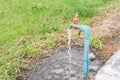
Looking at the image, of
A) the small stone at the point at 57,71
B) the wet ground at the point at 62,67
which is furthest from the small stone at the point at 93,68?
the small stone at the point at 57,71

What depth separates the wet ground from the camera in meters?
3.98

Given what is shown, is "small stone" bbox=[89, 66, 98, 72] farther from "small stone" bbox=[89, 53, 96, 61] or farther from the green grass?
the green grass

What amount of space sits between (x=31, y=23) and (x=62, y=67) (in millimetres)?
1464

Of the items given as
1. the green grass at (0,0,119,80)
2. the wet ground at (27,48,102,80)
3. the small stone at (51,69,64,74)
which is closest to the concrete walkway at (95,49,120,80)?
the wet ground at (27,48,102,80)

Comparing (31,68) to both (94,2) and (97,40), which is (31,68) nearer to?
(97,40)

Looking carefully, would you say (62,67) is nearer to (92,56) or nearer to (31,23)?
(92,56)

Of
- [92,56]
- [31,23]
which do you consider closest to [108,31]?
[92,56]

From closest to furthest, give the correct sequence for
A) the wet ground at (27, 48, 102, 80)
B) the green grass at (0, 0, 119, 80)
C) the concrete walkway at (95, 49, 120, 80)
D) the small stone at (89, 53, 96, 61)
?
the concrete walkway at (95, 49, 120, 80) < the wet ground at (27, 48, 102, 80) < the small stone at (89, 53, 96, 61) < the green grass at (0, 0, 119, 80)

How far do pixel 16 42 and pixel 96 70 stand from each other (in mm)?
1402

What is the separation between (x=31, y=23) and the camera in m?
5.37

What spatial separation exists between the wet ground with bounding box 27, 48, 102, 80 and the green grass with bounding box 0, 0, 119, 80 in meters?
0.22

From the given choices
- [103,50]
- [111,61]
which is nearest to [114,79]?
[111,61]

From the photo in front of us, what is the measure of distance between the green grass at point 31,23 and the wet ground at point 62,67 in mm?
220

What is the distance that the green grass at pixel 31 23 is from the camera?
4428mm
